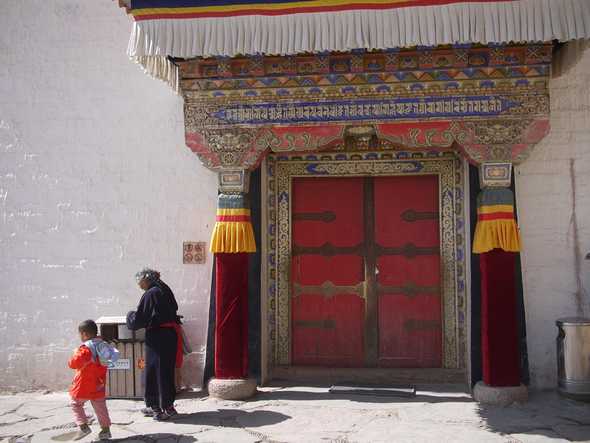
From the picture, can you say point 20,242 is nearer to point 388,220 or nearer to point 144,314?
point 144,314

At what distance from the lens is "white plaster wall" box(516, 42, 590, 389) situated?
18.7 ft

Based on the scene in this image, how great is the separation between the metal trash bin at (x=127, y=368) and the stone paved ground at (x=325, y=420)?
12 cm

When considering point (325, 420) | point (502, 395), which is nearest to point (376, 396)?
point (325, 420)

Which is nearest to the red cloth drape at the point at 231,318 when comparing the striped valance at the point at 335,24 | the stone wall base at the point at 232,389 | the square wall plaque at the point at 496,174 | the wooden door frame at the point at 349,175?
the stone wall base at the point at 232,389

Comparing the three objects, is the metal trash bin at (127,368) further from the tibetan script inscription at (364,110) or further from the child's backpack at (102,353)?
the tibetan script inscription at (364,110)

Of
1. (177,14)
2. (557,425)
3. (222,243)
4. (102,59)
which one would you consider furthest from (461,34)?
(102,59)

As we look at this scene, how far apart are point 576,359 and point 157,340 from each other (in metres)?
3.40

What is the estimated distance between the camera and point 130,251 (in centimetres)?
624

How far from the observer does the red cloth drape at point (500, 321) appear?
5289 millimetres

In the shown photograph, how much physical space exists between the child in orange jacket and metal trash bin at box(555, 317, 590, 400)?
3611 millimetres

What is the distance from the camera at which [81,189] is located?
632cm

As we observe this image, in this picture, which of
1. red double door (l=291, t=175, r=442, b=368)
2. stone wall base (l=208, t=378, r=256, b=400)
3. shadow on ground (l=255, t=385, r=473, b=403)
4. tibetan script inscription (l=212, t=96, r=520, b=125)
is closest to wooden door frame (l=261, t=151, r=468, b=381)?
red double door (l=291, t=175, r=442, b=368)

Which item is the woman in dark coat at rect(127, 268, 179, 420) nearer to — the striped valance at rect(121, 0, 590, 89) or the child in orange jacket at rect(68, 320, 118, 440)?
the child in orange jacket at rect(68, 320, 118, 440)

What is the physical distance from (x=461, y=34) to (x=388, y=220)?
210 cm
